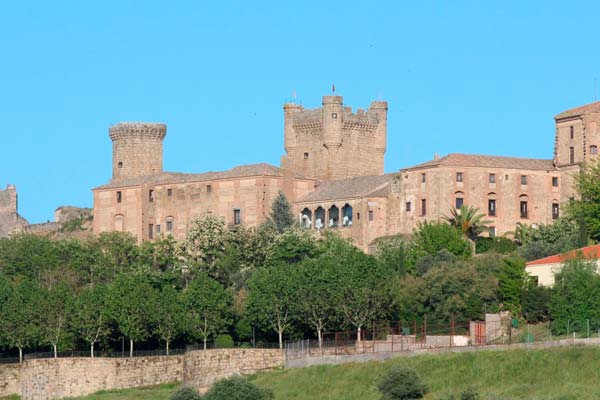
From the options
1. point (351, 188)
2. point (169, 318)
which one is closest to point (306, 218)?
point (351, 188)

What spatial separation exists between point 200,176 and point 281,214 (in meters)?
7.88

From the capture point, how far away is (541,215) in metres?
116

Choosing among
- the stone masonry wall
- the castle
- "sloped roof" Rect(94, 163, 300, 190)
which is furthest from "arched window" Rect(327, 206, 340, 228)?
the stone masonry wall

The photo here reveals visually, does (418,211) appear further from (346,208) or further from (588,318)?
(588,318)

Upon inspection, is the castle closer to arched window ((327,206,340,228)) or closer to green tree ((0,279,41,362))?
arched window ((327,206,340,228))

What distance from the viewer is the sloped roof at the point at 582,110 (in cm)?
11250

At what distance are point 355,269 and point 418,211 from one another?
24.1 metres

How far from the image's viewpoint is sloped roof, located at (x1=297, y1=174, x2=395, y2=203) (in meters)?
120

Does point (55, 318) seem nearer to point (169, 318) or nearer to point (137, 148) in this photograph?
point (169, 318)

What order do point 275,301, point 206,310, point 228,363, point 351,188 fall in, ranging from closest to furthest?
point 228,363
point 275,301
point 206,310
point 351,188

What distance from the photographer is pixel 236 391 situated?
256 ft

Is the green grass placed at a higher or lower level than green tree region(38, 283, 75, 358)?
lower

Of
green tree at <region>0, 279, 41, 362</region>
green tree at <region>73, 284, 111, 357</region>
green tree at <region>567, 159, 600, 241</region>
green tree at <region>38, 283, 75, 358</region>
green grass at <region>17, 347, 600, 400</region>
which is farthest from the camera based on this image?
green tree at <region>567, 159, 600, 241</region>

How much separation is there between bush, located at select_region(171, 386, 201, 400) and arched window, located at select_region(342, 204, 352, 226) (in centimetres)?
4145
